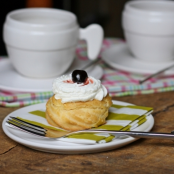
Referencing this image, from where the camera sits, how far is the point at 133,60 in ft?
4.21

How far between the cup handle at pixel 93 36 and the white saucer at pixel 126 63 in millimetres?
71

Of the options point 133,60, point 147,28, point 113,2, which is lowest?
point 113,2

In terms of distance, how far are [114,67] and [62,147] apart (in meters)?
0.58

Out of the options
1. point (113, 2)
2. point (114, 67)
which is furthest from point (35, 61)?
point (113, 2)

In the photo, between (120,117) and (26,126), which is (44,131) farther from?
(120,117)

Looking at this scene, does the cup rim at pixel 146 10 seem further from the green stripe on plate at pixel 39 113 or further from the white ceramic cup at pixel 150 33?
the green stripe on plate at pixel 39 113

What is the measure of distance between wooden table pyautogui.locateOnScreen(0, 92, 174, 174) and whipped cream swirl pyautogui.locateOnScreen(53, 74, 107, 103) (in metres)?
0.12

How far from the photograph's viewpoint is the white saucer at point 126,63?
1.18 m

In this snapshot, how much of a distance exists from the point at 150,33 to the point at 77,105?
513 millimetres

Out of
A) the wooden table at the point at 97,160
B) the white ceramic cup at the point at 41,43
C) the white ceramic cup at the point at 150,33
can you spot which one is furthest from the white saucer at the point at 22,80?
the wooden table at the point at 97,160

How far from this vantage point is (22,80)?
1.11 meters

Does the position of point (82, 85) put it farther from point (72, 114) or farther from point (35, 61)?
point (35, 61)

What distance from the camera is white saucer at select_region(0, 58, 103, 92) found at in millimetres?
1038

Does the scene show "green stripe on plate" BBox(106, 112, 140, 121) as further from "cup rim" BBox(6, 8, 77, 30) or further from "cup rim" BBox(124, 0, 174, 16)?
"cup rim" BBox(124, 0, 174, 16)
